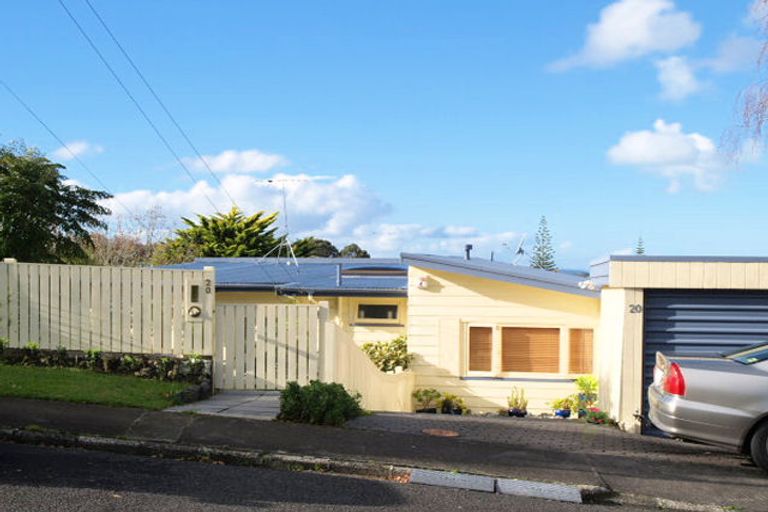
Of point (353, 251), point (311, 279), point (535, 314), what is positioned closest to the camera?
point (535, 314)

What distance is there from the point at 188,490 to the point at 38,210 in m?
16.9

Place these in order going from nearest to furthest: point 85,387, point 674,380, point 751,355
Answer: point 674,380 → point 751,355 → point 85,387

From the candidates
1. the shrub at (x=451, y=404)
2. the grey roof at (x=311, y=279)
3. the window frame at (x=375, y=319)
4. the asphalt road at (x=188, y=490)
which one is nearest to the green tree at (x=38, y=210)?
the grey roof at (x=311, y=279)

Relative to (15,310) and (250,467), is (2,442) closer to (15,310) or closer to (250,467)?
(250,467)

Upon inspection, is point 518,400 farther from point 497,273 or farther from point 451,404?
point 497,273

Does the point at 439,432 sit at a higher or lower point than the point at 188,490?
lower

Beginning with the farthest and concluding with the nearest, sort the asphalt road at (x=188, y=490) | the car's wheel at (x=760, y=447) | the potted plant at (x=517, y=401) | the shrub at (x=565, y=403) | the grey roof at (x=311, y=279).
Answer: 1. the grey roof at (x=311, y=279)
2. the potted plant at (x=517, y=401)
3. the shrub at (x=565, y=403)
4. the car's wheel at (x=760, y=447)
5. the asphalt road at (x=188, y=490)

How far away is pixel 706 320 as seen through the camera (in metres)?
10.9

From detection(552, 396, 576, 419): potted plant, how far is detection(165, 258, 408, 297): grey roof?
13.0 feet

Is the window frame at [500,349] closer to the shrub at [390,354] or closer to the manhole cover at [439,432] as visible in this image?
the shrub at [390,354]

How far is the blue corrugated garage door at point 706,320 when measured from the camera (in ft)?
35.8

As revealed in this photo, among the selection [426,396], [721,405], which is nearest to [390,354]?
[426,396]

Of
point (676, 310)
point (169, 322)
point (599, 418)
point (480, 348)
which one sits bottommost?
point (599, 418)

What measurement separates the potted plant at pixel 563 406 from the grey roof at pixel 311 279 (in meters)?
3.98
